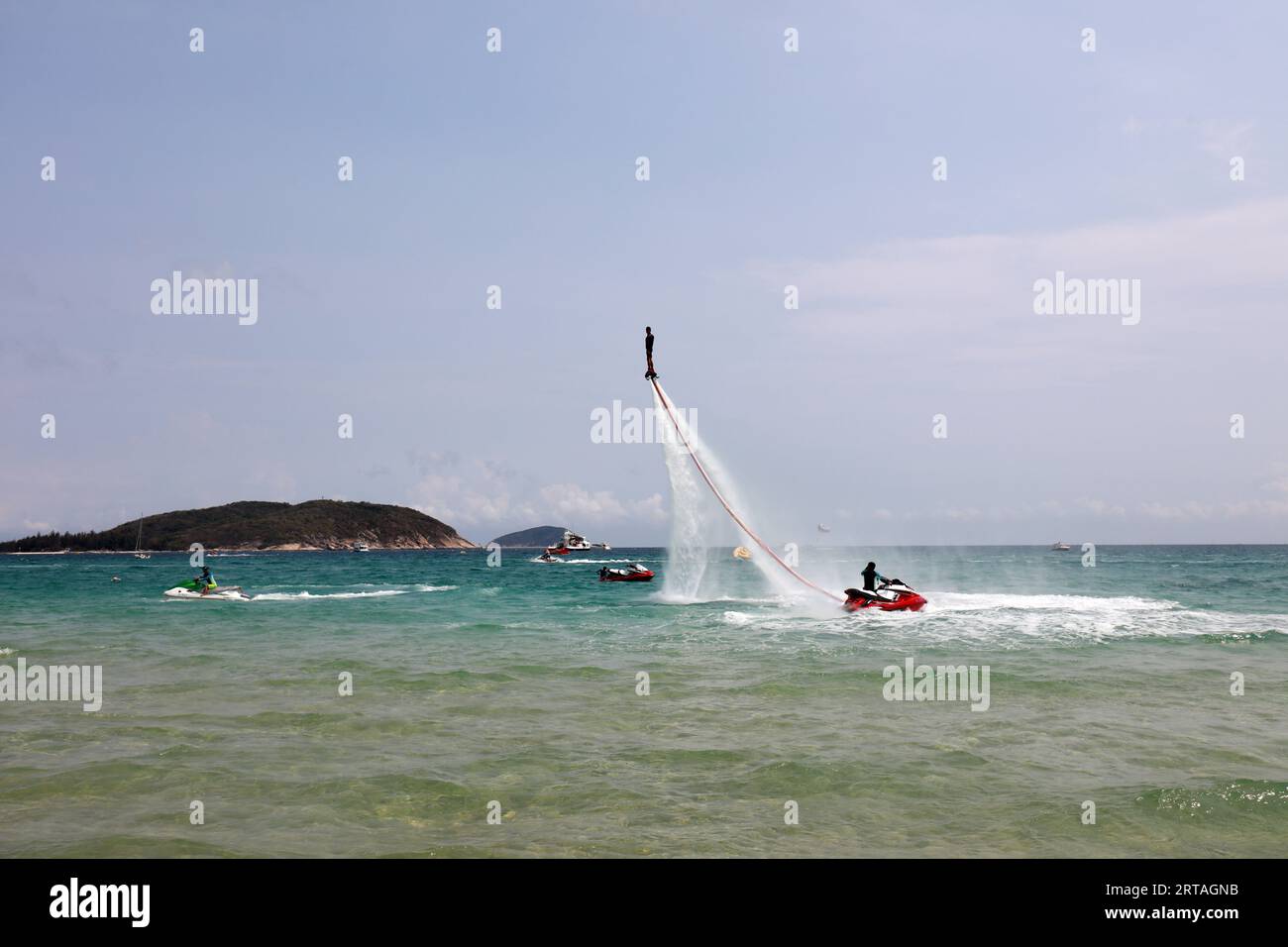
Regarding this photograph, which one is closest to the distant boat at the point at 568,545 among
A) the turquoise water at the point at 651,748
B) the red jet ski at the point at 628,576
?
the red jet ski at the point at 628,576

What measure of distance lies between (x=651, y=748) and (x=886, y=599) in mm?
23654

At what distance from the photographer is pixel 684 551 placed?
38.8 meters

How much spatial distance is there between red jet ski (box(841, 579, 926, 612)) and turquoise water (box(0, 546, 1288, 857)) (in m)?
6.18

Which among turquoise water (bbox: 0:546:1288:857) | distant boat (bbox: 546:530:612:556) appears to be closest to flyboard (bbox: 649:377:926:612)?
turquoise water (bbox: 0:546:1288:857)

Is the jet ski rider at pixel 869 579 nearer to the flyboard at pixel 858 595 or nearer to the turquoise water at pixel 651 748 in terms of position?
the flyboard at pixel 858 595

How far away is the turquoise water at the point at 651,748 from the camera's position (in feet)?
30.7

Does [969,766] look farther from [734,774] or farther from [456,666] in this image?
[456,666]

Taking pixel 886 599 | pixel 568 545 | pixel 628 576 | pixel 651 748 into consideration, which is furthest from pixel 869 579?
pixel 568 545

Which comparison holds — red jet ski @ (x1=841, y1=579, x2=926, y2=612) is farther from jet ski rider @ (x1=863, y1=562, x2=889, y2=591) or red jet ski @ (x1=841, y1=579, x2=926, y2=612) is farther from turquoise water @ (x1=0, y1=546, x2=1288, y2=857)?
turquoise water @ (x1=0, y1=546, x2=1288, y2=857)

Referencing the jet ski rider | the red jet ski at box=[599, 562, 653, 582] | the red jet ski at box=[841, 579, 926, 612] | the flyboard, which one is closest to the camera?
the flyboard

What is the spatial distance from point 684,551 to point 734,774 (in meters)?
27.2

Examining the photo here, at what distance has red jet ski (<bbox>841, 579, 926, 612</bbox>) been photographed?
34250 millimetres

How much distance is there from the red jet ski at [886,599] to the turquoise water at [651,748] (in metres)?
6.18
